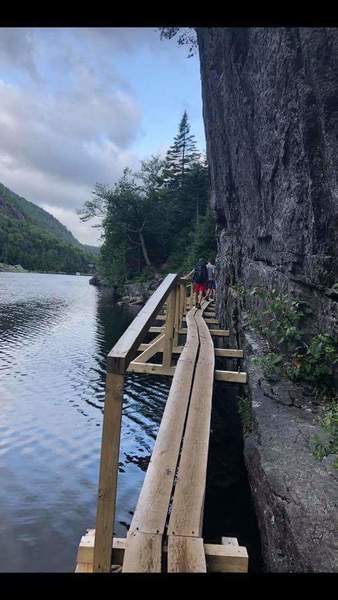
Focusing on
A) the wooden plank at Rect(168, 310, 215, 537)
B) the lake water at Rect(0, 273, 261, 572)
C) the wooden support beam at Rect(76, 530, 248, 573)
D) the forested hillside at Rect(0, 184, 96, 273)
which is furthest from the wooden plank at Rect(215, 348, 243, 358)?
the forested hillside at Rect(0, 184, 96, 273)

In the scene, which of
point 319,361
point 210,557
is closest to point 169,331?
point 319,361

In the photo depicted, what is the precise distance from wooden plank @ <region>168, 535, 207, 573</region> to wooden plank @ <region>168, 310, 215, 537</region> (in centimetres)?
9

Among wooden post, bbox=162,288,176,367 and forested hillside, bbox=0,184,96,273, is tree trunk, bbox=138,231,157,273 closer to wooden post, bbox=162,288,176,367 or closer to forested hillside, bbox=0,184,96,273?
wooden post, bbox=162,288,176,367

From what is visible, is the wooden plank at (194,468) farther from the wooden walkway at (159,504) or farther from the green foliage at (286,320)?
the green foliage at (286,320)

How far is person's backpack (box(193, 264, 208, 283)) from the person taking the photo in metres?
15.9

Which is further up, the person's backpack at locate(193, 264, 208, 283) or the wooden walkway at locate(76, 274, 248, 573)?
the person's backpack at locate(193, 264, 208, 283)

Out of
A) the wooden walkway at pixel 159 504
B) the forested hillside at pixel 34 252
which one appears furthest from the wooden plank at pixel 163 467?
the forested hillside at pixel 34 252

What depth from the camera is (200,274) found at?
16.0 meters

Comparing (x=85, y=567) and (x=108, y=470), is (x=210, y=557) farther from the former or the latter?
(x=108, y=470)

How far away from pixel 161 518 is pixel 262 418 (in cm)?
306

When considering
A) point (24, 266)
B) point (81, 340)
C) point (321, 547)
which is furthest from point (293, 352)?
point (24, 266)

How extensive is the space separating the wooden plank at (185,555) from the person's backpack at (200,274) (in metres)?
12.9

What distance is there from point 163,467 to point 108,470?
1514 millimetres

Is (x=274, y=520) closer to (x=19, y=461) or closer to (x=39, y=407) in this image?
(x=19, y=461)
